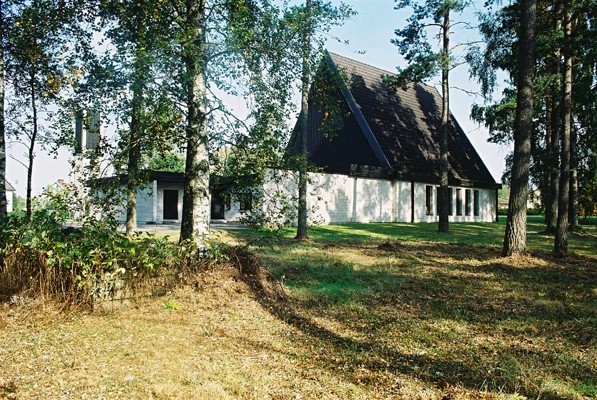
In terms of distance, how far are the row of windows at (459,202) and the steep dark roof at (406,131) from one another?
76 cm

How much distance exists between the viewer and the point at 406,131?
82.9 ft

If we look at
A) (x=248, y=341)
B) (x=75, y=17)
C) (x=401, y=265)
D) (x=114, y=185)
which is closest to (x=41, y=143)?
(x=75, y=17)

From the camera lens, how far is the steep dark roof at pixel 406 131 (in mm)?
23391

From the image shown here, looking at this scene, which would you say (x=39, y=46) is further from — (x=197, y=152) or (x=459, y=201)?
(x=459, y=201)

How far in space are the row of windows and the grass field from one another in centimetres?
1862

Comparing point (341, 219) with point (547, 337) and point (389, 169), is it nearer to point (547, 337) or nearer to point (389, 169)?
point (389, 169)

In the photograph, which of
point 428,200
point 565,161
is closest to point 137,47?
point 565,161

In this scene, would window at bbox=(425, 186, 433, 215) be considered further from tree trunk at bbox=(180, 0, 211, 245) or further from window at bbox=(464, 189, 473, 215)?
tree trunk at bbox=(180, 0, 211, 245)

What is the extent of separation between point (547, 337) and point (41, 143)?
15.8 m

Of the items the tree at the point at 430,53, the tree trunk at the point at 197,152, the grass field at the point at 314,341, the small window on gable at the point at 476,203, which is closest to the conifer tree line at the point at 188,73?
the tree trunk at the point at 197,152

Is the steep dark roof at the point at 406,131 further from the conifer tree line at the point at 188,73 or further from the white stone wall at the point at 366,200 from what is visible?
the conifer tree line at the point at 188,73

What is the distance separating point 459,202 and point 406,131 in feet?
19.8

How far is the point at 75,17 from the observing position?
7215mm

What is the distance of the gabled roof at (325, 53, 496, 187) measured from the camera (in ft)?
76.8
